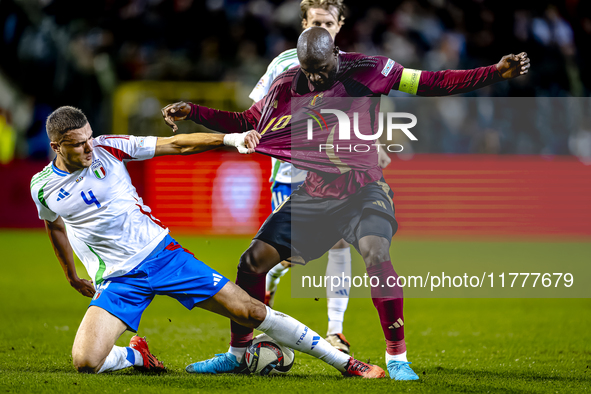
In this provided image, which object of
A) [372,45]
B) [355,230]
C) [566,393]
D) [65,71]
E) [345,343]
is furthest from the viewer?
[372,45]

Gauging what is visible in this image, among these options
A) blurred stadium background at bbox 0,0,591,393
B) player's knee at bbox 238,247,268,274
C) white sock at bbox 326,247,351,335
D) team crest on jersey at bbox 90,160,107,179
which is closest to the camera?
team crest on jersey at bbox 90,160,107,179

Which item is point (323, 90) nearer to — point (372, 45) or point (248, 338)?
point (248, 338)

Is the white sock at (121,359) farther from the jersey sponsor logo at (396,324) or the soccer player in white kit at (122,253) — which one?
the jersey sponsor logo at (396,324)

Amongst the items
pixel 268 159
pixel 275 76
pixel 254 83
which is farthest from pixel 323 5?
pixel 254 83

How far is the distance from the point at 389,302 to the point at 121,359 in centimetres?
184

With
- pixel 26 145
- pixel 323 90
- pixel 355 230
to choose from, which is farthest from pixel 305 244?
pixel 26 145

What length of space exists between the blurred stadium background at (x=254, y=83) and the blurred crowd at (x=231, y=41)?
0.03m

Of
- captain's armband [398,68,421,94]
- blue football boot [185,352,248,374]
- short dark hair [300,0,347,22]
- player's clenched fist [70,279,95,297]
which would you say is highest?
short dark hair [300,0,347,22]

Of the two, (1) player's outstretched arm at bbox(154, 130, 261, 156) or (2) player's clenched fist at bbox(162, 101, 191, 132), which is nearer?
(1) player's outstretched arm at bbox(154, 130, 261, 156)

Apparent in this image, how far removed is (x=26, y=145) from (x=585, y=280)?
11.1m

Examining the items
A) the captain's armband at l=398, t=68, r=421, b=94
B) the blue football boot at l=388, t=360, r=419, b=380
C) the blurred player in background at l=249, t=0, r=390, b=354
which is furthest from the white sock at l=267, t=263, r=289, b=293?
the captain's armband at l=398, t=68, r=421, b=94

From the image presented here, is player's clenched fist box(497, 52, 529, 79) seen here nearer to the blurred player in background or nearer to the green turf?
the blurred player in background

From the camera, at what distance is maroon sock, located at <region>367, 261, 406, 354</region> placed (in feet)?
13.8

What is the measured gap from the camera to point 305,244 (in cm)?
454
